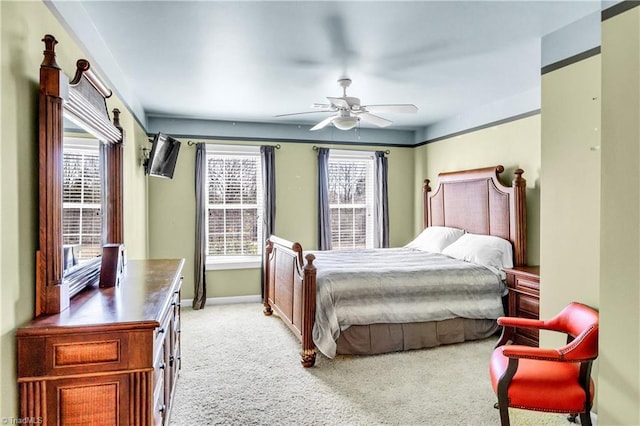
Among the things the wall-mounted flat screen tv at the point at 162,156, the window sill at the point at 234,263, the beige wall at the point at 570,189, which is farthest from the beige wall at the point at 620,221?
the window sill at the point at 234,263

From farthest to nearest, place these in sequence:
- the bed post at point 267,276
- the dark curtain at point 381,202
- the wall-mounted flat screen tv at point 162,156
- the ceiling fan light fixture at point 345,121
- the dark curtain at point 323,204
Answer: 1. the dark curtain at point 381,202
2. the dark curtain at point 323,204
3. the bed post at point 267,276
4. the wall-mounted flat screen tv at point 162,156
5. the ceiling fan light fixture at point 345,121

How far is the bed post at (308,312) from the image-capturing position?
3402 millimetres

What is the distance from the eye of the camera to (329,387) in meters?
3.01

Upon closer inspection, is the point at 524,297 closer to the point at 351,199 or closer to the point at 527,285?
the point at 527,285

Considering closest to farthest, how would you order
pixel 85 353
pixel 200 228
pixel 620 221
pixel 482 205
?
pixel 85 353
pixel 620 221
pixel 482 205
pixel 200 228

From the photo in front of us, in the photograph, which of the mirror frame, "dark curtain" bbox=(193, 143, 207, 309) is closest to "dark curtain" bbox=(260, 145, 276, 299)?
"dark curtain" bbox=(193, 143, 207, 309)

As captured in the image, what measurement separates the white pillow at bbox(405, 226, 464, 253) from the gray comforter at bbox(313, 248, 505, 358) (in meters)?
0.86

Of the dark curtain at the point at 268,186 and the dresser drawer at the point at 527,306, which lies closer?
the dresser drawer at the point at 527,306

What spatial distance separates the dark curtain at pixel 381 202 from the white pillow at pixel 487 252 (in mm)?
1669

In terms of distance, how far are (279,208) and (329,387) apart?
10.6 feet

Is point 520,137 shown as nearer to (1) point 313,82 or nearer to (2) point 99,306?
(1) point 313,82

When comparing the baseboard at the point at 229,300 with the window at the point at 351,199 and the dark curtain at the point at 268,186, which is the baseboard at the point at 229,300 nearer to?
the dark curtain at the point at 268,186

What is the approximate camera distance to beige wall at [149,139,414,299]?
17.8ft

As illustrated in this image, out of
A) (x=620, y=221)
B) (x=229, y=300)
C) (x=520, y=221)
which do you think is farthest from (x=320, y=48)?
(x=229, y=300)
